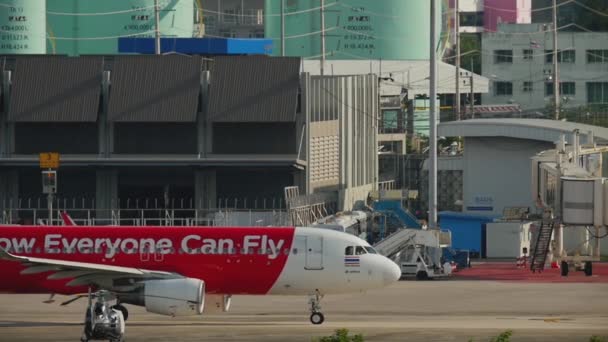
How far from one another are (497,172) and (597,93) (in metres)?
67.9

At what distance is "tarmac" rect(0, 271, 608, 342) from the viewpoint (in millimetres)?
49875

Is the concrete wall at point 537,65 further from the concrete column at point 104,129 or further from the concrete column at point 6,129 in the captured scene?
the concrete column at point 6,129

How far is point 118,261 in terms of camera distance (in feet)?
169

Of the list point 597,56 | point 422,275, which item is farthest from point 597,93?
point 422,275

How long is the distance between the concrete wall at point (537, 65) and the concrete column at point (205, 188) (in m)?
73.2

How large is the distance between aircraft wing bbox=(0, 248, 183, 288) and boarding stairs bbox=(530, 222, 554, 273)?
84.7 feet

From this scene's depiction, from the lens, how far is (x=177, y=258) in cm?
5150

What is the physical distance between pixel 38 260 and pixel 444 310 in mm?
15225

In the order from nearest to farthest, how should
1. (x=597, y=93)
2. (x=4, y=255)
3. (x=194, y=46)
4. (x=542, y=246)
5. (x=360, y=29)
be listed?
(x=4, y=255) → (x=542, y=246) → (x=194, y=46) → (x=360, y=29) → (x=597, y=93)

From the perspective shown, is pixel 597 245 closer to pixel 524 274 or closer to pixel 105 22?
pixel 524 274

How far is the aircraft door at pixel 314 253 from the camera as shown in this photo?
170 ft

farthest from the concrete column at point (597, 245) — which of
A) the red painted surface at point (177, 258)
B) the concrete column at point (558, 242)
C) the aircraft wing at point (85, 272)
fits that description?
the aircraft wing at point (85, 272)

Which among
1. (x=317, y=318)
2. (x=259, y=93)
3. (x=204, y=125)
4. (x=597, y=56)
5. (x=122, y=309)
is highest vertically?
(x=597, y=56)

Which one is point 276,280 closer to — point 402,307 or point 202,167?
point 402,307
